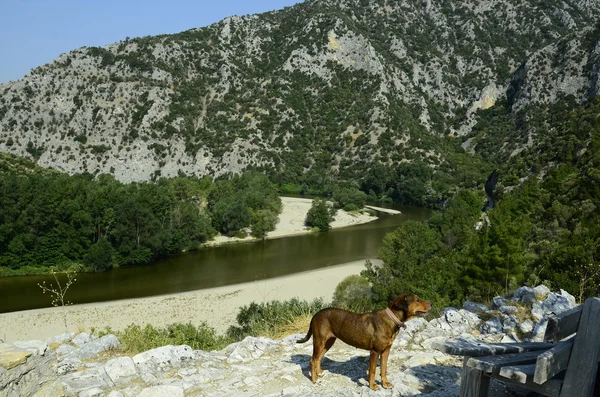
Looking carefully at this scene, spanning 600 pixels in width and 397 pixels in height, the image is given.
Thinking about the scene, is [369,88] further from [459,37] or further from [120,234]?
[120,234]

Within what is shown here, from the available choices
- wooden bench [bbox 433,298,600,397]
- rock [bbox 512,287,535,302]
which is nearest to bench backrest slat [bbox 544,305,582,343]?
wooden bench [bbox 433,298,600,397]

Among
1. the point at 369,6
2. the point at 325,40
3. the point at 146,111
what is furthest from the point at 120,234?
the point at 369,6

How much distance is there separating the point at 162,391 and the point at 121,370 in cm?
88

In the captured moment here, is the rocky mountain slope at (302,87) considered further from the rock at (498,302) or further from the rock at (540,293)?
the rock at (498,302)

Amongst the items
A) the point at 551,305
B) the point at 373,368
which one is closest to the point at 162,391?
the point at 373,368

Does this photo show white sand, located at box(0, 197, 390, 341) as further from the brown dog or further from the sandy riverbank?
the brown dog

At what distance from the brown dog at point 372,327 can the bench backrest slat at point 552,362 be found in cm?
235

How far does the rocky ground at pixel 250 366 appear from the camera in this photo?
563cm

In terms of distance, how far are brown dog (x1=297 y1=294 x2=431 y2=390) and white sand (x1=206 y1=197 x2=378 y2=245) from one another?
5292 centimetres

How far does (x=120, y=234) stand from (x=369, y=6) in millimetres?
125916

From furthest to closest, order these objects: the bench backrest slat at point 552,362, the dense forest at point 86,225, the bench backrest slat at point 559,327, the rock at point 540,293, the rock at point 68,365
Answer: the dense forest at point 86,225 < the rock at point 540,293 < the rock at point 68,365 < the bench backrest slat at point 559,327 < the bench backrest slat at point 552,362

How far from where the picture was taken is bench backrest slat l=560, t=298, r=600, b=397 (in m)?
2.88

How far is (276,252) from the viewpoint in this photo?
5206cm

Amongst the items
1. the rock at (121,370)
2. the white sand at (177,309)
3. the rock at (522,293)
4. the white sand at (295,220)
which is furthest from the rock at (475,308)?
the white sand at (295,220)
